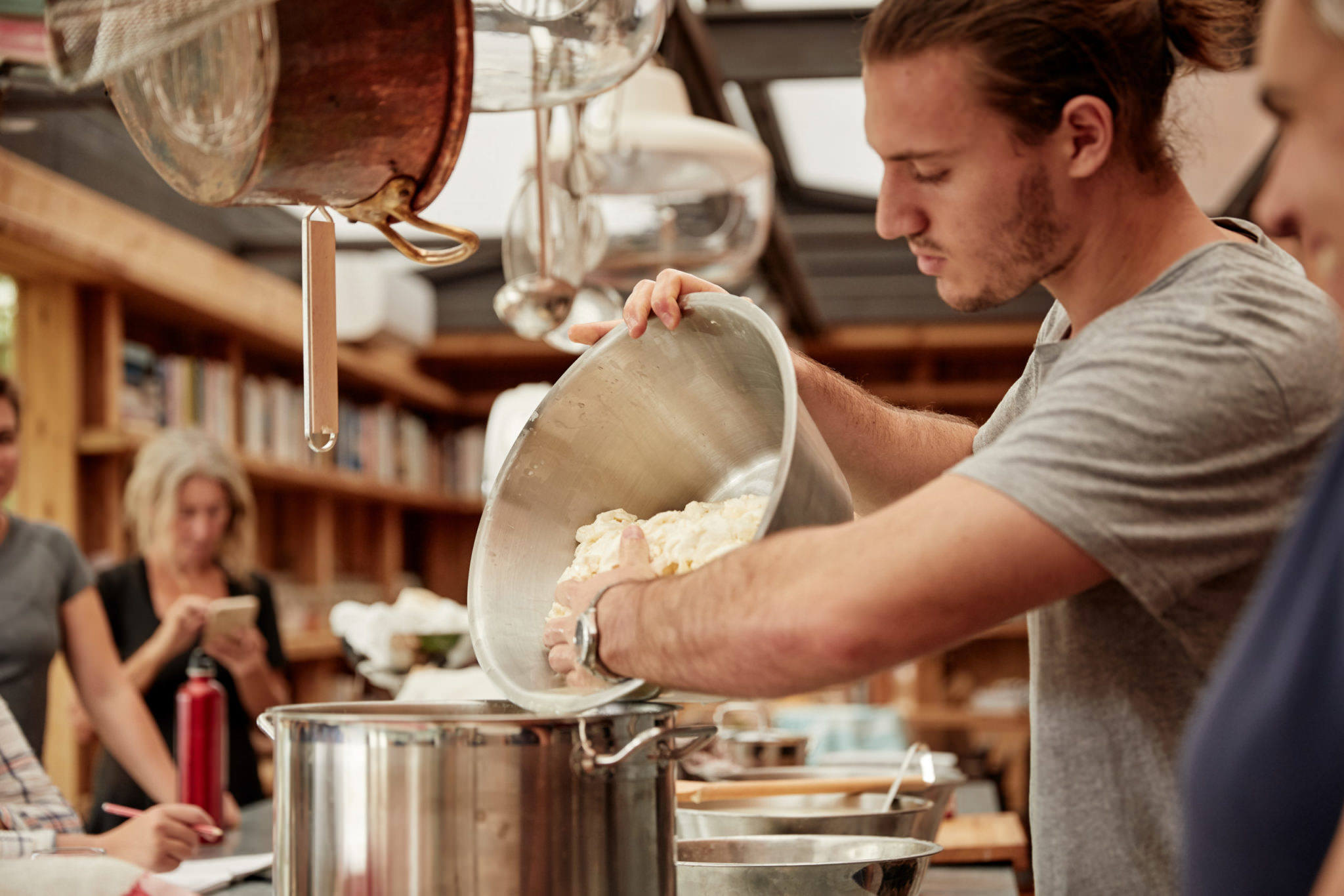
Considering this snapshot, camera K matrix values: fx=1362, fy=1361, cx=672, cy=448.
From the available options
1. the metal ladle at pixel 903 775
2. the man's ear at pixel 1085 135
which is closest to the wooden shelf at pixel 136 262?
the metal ladle at pixel 903 775

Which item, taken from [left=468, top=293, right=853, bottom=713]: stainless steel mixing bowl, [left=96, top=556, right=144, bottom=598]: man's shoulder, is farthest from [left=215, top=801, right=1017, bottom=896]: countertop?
[left=96, top=556, right=144, bottom=598]: man's shoulder

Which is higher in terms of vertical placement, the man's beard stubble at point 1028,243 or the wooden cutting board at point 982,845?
the man's beard stubble at point 1028,243

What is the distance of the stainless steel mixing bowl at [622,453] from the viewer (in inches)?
42.6

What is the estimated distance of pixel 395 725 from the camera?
2.84ft

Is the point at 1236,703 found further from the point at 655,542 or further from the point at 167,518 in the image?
the point at 167,518

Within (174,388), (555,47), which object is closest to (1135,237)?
(555,47)

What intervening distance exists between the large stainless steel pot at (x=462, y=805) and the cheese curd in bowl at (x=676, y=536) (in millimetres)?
176

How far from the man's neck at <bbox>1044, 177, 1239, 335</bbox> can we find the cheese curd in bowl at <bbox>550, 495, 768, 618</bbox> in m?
0.32

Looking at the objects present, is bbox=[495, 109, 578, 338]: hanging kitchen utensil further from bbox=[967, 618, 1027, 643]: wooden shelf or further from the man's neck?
bbox=[967, 618, 1027, 643]: wooden shelf

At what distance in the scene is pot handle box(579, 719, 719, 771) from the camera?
880mm

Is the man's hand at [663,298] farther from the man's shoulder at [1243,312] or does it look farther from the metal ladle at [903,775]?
the metal ladle at [903,775]

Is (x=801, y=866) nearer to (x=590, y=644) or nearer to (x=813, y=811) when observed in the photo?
(x=590, y=644)

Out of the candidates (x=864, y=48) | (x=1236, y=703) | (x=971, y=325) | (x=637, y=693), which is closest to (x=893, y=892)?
(x=637, y=693)

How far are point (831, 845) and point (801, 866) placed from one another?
131 mm
